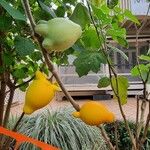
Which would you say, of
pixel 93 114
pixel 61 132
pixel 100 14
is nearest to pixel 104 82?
pixel 100 14

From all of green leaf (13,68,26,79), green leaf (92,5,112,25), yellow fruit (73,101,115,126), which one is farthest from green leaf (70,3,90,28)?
green leaf (13,68,26,79)

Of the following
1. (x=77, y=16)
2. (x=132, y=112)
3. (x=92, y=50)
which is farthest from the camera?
(x=132, y=112)

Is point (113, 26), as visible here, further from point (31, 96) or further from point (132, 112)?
point (132, 112)

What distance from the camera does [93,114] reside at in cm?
45

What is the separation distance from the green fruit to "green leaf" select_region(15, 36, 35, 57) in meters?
0.25

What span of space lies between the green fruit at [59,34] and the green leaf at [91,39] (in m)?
0.30

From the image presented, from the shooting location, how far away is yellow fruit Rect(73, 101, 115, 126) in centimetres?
45

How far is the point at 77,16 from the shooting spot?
57 centimetres

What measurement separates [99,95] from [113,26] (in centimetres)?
1013

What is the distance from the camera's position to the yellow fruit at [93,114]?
45 cm

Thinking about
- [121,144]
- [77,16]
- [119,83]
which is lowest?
[121,144]

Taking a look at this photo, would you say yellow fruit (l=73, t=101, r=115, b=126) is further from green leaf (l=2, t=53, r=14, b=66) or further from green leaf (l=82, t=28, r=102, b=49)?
green leaf (l=2, t=53, r=14, b=66)

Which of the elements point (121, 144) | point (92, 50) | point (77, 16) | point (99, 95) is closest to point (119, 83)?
point (92, 50)

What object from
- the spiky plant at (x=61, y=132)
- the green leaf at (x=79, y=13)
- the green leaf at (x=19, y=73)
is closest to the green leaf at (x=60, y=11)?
the green leaf at (x=79, y=13)
